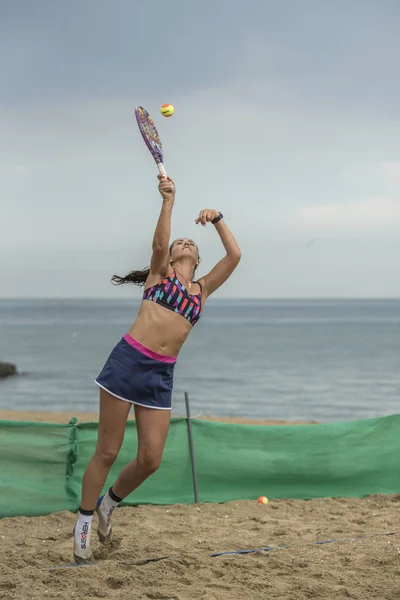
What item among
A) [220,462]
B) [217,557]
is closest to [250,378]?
[220,462]

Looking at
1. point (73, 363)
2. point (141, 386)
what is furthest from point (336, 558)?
point (73, 363)

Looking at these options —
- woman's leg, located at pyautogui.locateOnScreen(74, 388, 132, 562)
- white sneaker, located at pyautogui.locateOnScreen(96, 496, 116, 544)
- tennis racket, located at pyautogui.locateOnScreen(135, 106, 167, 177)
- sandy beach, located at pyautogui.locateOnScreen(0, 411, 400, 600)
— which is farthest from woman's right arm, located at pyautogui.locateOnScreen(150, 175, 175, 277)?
sandy beach, located at pyautogui.locateOnScreen(0, 411, 400, 600)

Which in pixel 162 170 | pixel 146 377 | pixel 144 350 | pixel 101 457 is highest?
pixel 162 170

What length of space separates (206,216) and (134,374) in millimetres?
1242

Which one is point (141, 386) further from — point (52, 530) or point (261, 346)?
point (261, 346)

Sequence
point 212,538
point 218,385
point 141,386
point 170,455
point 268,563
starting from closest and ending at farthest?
point 141,386 → point 268,563 → point 212,538 → point 170,455 → point 218,385

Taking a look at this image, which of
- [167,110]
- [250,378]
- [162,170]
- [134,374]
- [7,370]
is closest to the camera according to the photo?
[134,374]

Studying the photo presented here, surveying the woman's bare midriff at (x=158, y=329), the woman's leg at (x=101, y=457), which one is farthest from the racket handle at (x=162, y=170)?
the woman's leg at (x=101, y=457)

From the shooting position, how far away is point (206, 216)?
18.4ft

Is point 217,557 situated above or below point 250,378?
above

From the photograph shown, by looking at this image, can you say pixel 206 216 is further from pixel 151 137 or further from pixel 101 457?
pixel 101 457

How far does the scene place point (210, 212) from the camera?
5633mm

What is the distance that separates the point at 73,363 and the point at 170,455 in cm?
3556

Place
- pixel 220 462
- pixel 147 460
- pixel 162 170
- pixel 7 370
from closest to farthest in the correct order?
pixel 147 460
pixel 162 170
pixel 220 462
pixel 7 370
